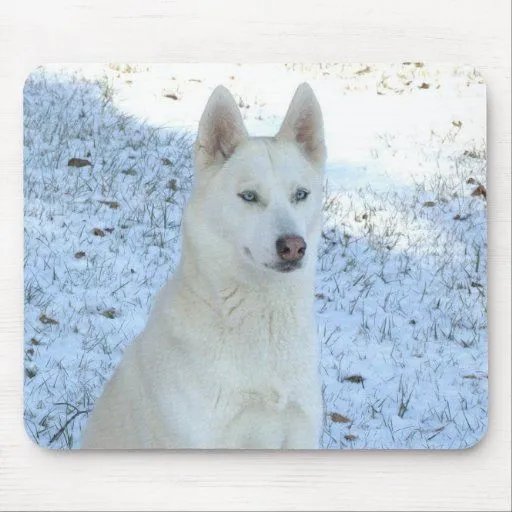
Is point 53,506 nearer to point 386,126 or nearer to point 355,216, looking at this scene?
point 355,216

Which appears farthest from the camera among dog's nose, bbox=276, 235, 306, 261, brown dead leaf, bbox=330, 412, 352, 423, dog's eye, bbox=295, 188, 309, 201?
brown dead leaf, bbox=330, 412, 352, 423

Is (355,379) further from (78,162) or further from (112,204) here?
(78,162)

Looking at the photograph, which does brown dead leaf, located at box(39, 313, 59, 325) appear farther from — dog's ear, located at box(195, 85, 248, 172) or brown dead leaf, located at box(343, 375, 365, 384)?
brown dead leaf, located at box(343, 375, 365, 384)

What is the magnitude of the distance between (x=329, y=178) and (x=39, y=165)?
2.59ft

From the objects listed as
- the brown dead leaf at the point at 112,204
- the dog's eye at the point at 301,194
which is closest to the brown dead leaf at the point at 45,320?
the brown dead leaf at the point at 112,204

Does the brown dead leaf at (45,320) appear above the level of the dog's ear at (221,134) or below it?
below

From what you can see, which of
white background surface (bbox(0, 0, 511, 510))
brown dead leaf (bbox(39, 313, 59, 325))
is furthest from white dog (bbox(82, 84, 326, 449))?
brown dead leaf (bbox(39, 313, 59, 325))

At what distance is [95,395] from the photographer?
8.53ft

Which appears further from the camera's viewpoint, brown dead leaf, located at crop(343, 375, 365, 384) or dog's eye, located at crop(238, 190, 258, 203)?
brown dead leaf, located at crop(343, 375, 365, 384)

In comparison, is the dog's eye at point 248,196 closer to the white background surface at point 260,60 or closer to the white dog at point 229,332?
the white dog at point 229,332

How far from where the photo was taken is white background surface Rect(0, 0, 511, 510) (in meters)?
2.62

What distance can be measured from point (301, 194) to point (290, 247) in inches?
7.1

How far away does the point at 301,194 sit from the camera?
2.50 m

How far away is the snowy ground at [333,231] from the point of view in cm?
261
